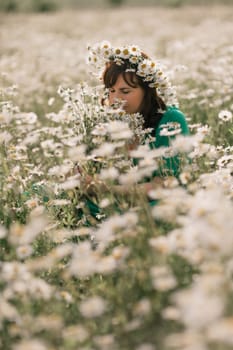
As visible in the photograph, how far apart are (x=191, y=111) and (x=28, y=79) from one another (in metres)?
2.57

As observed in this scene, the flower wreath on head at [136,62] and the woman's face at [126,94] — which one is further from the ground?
the flower wreath on head at [136,62]

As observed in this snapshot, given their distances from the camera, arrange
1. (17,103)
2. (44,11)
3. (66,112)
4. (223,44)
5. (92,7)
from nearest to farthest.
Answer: (66,112), (17,103), (223,44), (44,11), (92,7)

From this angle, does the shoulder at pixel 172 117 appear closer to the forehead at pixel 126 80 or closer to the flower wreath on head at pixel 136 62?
the flower wreath on head at pixel 136 62

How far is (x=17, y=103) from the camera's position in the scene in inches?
271

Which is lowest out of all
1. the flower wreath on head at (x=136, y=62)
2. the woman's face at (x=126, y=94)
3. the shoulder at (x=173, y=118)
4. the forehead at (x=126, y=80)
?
the shoulder at (x=173, y=118)

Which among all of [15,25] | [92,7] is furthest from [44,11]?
→ [15,25]

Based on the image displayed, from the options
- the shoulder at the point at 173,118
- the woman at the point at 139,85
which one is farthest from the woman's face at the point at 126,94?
the shoulder at the point at 173,118

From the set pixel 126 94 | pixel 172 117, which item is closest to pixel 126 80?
pixel 126 94

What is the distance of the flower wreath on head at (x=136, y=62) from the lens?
12.5 ft

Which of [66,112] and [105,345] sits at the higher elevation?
[66,112]

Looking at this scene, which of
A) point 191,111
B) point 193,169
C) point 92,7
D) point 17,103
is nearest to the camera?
point 193,169

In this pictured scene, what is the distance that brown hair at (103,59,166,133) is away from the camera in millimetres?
3828

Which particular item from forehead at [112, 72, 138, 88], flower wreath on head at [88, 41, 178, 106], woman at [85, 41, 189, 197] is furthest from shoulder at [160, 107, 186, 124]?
forehead at [112, 72, 138, 88]

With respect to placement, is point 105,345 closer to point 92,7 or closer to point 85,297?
point 85,297
